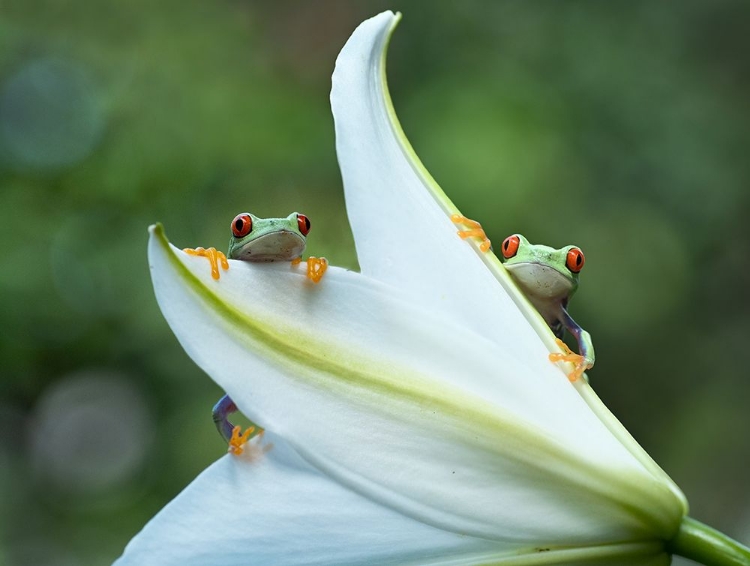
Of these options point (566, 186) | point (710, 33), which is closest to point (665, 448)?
point (566, 186)

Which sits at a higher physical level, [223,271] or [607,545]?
[223,271]

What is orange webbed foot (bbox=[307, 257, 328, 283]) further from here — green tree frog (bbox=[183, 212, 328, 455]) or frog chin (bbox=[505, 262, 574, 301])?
frog chin (bbox=[505, 262, 574, 301])

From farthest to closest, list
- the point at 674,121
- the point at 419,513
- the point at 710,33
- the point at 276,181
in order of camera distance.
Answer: the point at 710,33, the point at 674,121, the point at 276,181, the point at 419,513

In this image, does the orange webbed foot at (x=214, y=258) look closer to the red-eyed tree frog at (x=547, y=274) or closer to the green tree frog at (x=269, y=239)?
the green tree frog at (x=269, y=239)

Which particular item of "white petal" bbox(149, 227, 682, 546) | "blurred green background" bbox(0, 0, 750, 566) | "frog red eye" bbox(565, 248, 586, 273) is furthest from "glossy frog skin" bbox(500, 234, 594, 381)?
"blurred green background" bbox(0, 0, 750, 566)

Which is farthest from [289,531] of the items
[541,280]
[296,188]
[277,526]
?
[296,188]

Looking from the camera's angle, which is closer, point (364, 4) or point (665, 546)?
point (665, 546)

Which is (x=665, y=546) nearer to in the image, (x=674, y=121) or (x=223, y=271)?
(x=223, y=271)

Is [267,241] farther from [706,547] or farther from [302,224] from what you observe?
[706,547]
